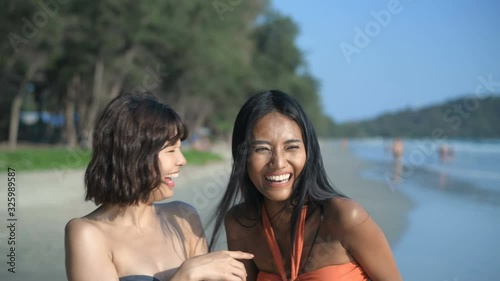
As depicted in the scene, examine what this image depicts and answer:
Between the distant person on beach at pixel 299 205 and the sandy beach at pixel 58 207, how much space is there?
1.47 metres

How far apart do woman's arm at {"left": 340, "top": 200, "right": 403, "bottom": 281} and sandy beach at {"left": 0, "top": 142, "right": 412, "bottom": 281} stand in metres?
1.70

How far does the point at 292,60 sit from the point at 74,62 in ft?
113

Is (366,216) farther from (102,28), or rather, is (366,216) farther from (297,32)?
(297,32)

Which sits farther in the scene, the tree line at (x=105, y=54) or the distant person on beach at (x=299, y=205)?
the tree line at (x=105, y=54)

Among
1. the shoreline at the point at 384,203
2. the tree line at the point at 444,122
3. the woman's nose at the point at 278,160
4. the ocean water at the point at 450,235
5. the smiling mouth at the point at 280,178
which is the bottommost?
the ocean water at the point at 450,235

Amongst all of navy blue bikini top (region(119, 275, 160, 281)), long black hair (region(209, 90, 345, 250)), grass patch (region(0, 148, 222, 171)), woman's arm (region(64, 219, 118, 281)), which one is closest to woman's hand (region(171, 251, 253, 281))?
navy blue bikini top (region(119, 275, 160, 281))

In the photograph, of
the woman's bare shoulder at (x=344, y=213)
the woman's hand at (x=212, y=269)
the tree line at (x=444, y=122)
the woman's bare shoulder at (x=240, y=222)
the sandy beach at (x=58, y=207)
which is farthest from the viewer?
the tree line at (x=444, y=122)

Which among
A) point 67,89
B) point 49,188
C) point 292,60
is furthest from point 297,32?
point 49,188

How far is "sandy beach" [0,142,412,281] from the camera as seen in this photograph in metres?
7.54

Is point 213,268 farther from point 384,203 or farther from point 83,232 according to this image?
point 384,203

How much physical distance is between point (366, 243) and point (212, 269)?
72 centimetres

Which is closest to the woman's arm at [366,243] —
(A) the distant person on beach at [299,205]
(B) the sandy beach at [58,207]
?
(A) the distant person on beach at [299,205]

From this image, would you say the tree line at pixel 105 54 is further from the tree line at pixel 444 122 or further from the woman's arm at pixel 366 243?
the tree line at pixel 444 122

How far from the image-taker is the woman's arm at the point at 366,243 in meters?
2.59
